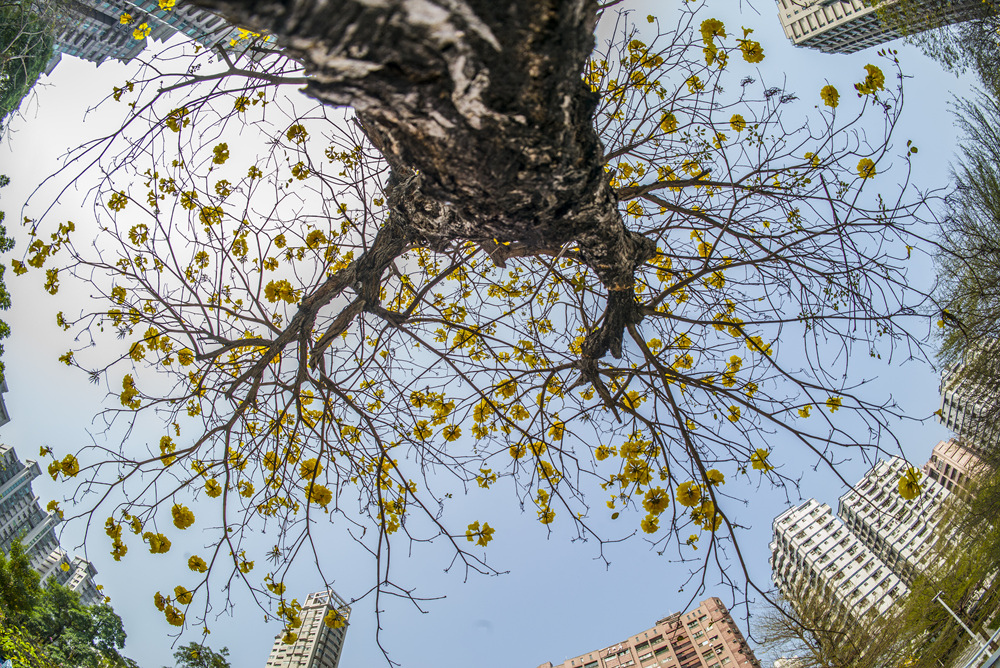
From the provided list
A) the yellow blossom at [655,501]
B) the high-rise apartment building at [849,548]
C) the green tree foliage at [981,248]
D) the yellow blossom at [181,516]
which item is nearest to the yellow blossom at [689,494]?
the yellow blossom at [655,501]

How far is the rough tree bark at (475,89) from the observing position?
646mm

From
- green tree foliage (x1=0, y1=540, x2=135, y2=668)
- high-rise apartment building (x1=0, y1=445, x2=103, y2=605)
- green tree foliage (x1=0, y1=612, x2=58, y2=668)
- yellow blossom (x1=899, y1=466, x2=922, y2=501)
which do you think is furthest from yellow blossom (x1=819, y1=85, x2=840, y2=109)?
high-rise apartment building (x1=0, y1=445, x2=103, y2=605)

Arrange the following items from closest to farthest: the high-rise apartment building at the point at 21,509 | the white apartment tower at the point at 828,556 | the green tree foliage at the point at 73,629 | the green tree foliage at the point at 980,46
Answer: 1. the green tree foliage at the point at 980,46
2. the green tree foliage at the point at 73,629
3. the high-rise apartment building at the point at 21,509
4. the white apartment tower at the point at 828,556

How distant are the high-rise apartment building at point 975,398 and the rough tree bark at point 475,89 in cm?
829

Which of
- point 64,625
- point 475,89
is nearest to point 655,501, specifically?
point 475,89

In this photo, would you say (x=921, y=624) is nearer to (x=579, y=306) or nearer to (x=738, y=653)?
(x=579, y=306)

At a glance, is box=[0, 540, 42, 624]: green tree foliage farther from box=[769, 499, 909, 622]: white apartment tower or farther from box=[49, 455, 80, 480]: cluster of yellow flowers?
box=[769, 499, 909, 622]: white apartment tower

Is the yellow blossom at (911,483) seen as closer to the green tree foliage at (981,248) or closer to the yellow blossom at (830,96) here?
the yellow blossom at (830,96)

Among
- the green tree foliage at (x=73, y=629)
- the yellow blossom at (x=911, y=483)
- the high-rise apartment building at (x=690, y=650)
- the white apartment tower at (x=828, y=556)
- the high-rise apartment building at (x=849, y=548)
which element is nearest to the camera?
the yellow blossom at (x=911, y=483)

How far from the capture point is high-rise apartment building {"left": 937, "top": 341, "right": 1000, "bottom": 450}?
6941 millimetres

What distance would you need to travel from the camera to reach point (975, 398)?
→ 7.68 meters

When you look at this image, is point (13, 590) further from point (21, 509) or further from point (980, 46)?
point (21, 509)

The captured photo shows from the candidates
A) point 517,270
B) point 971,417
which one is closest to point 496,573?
point 517,270

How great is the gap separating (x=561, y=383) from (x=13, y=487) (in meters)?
50.2
